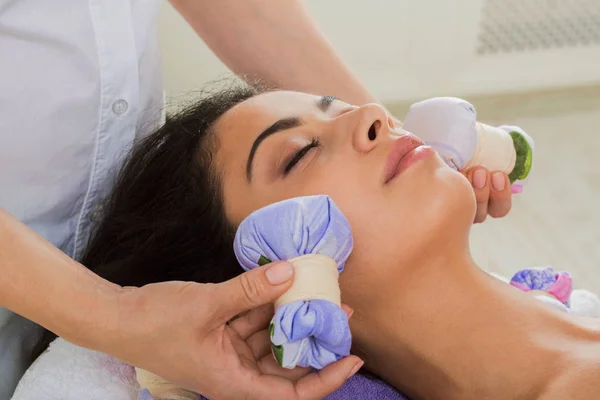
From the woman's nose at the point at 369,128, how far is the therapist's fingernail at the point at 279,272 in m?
0.26

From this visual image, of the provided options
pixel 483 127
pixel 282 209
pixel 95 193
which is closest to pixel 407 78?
pixel 483 127

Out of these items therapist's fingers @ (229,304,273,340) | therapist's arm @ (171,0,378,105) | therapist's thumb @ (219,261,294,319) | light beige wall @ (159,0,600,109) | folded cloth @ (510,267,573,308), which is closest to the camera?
therapist's thumb @ (219,261,294,319)

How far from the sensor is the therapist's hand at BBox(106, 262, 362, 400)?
2.97 ft

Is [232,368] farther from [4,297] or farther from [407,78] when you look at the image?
[407,78]

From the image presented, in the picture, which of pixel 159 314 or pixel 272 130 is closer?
pixel 159 314

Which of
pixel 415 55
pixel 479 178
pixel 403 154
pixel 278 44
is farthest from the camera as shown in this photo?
pixel 415 55

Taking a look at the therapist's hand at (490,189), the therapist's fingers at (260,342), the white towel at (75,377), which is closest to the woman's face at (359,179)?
the therapist's fingers at (260,342)

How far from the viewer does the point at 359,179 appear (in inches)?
43.0

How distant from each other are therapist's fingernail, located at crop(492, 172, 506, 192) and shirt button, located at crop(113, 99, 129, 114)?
0.68 meters

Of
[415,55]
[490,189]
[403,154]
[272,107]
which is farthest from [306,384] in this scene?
[415,55]

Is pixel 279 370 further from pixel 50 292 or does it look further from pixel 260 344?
pixel 50 292

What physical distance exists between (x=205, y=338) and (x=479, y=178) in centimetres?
65

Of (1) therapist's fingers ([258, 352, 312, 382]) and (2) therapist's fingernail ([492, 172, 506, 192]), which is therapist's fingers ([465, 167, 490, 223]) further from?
(1) therapist's fingers ([258, 352, 312, 382])

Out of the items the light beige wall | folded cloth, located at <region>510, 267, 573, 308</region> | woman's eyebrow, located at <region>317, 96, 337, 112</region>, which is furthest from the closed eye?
the light beige wall
